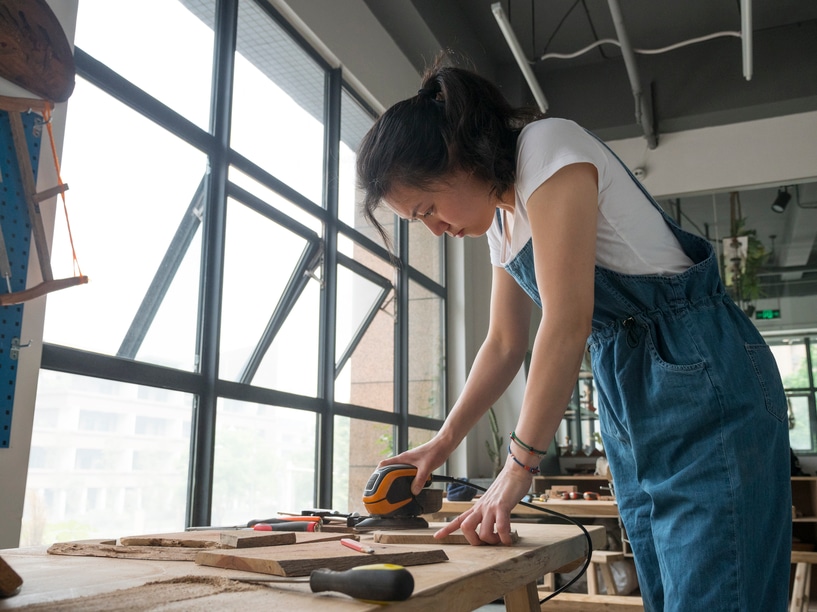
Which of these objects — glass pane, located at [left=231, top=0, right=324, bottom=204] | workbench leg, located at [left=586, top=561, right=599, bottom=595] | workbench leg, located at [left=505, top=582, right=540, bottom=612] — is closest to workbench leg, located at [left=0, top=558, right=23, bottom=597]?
workbench leg, located at [left=505, top=582, right=540, bottom=612]

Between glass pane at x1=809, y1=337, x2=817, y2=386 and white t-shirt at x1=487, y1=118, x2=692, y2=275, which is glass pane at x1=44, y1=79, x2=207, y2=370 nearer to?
white t-shirt at x1=487, y1=118, x2=692, y2=275

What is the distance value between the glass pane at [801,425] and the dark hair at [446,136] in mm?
4760

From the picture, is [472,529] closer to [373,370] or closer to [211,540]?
[211,540]

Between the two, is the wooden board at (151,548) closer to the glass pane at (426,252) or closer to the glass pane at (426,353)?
the glass pane at (426,353)

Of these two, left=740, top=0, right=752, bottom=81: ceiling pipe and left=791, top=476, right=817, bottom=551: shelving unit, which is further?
left=791, top=476, right=817, bottom=551: shelving unit

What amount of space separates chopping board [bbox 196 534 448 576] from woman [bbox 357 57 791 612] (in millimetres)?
222

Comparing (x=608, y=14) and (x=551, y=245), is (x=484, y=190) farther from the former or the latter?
(x=608, y=14)

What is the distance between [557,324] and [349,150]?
3577 millimetres

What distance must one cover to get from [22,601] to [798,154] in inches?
230

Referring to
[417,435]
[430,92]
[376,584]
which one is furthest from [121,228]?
[417,435]

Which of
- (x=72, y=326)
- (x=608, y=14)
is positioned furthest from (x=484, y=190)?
(x=608, y=14)

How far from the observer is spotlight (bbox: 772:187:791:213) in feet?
17.7

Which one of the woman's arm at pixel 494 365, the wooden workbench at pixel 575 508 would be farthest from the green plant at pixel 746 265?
the woman's arm at pixel 494 365

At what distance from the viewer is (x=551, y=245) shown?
→ 952mm
